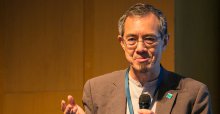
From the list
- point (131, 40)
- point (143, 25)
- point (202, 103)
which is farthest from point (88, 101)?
point (202, 103)

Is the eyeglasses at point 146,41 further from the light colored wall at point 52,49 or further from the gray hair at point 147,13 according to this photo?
the light colored wall at point 52,49

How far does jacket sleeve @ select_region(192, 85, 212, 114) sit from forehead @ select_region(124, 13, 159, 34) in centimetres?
45

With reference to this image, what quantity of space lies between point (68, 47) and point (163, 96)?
2.31m

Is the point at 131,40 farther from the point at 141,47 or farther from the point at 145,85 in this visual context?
the point at 145,85

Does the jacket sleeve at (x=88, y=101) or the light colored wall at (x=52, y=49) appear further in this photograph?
the light colored wall at (x=52, y=49)

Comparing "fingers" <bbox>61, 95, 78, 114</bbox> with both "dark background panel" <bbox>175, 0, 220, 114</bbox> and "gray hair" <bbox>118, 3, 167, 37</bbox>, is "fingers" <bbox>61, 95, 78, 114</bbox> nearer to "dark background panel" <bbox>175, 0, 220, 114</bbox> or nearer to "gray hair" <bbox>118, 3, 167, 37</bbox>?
"gray hair" <bbox>118, 3, 167, 37</bbox>

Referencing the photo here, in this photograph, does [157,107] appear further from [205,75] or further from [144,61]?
[205,75]

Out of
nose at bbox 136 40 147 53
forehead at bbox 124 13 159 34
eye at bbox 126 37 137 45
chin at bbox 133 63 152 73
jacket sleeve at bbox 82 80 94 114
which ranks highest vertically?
forehead at bbox 124 13 159 34

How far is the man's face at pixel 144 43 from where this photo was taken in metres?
2.30

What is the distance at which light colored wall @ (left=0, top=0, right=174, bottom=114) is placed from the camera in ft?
14.1

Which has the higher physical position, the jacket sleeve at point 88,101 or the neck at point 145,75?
the neck at point 145,75

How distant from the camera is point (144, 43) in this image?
90.7 inches

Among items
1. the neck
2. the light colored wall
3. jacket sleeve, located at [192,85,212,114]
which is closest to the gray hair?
the neck

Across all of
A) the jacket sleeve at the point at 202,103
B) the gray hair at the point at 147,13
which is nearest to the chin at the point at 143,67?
the gray hair at the point at 147,13
